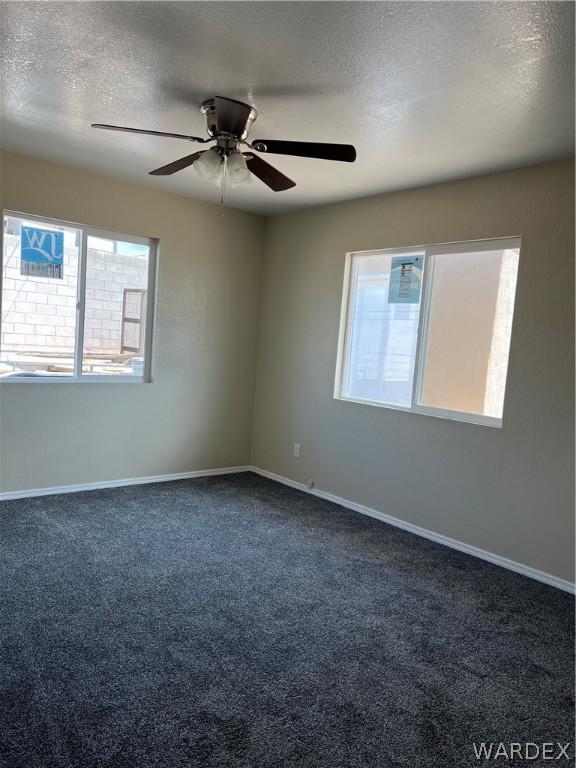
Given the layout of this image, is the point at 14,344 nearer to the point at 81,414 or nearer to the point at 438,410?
the point at 81,414

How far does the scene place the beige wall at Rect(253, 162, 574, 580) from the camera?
321 centimetres

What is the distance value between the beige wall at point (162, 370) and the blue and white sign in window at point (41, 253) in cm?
17

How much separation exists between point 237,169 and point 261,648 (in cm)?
238

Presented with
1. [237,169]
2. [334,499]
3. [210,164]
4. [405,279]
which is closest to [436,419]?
[405,279]

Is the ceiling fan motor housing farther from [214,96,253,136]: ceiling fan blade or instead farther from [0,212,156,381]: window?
[0,212,156,381]: window

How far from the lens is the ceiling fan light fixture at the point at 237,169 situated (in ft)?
9.01

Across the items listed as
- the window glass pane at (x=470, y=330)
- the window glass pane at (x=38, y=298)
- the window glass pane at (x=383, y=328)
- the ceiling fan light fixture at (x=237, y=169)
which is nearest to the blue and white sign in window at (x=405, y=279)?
the window glass pane at (x=383, y=328)

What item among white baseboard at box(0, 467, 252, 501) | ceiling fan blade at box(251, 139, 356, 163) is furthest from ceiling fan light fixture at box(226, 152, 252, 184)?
white baseboard at box(0, 467, 252, 501)

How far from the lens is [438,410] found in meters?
3.89

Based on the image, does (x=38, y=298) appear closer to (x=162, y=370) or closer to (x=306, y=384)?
(x=162, y=370)

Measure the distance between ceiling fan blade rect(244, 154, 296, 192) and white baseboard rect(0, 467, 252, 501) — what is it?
2979 mm

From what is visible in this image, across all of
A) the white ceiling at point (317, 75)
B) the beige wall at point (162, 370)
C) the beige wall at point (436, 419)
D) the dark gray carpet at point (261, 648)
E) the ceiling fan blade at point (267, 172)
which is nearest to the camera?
the dark gray carpet at point (261, 648)

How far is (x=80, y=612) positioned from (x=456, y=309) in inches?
120

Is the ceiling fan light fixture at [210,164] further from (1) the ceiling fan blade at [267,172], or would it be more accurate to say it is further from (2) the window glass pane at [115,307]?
(2) the window glass pane at [115,307]
